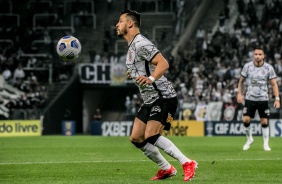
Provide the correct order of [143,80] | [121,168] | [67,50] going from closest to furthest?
[143,80], [67,50], [121,168]

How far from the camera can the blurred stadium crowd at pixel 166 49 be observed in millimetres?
40719

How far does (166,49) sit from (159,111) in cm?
3313

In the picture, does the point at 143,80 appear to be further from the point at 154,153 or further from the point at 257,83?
the point at 257,83

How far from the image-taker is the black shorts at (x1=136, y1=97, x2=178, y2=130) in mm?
12469

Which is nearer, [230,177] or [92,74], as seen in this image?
[230,177]

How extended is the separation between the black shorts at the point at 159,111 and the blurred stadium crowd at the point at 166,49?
2488cm

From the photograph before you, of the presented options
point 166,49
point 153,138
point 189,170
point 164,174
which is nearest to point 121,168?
point 164,174

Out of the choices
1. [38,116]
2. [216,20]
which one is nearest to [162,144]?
[38,116]

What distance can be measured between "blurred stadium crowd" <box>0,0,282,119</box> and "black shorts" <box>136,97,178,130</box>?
24883 millimetres

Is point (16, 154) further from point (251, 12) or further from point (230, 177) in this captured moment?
point (251, 12)

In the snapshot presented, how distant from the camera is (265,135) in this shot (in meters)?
21.6

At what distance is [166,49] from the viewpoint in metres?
45.4

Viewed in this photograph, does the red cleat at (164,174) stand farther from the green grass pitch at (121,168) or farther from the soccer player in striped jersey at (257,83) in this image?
the soccer player in striped jersey at (257,83)

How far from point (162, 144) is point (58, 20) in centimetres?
3915
